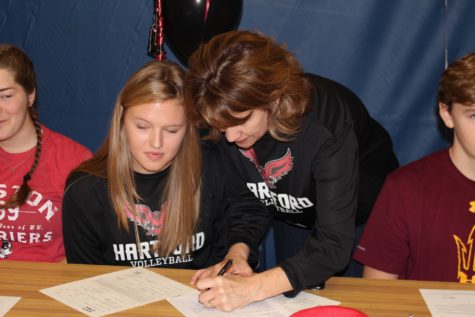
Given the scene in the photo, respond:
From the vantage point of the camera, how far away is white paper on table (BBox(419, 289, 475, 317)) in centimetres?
131

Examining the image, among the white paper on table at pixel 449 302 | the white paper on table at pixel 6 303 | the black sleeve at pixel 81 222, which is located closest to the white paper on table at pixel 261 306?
the white paper on table at pixel 449 302

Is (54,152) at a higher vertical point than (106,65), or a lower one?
lower

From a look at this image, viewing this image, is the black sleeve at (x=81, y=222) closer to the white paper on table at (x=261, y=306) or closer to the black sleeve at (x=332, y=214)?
the white paper on table at (x=261, y=306)

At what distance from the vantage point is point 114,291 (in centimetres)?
141

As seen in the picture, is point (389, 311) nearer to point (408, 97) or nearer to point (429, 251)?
point (429, 251)

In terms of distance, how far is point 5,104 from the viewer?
1986 millimetres

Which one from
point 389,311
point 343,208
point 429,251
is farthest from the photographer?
point 429,251

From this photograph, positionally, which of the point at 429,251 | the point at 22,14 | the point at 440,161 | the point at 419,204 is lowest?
the point at 429,251

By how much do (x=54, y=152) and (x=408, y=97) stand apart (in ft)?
4.73

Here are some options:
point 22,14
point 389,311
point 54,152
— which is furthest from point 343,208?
point 22,14

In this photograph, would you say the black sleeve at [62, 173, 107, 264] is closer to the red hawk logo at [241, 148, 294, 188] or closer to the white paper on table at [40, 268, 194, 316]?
the white paper on table at [40, 268, 194, 316]

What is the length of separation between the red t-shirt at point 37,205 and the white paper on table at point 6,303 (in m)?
0.64

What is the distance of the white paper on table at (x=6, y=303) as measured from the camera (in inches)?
50.7

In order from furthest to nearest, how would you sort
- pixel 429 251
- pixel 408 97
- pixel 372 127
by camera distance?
pixel 408 97
pixel 372 127
pixel 429 251
